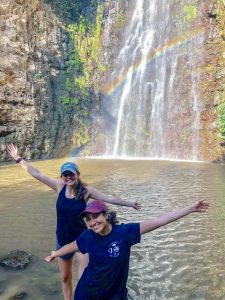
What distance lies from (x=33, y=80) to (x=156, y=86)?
36.7 feet

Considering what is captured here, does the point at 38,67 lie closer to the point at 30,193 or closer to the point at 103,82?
the point at 103,82

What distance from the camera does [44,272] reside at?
245 inches

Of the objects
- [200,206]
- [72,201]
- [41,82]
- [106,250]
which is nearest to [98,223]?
[106,250]

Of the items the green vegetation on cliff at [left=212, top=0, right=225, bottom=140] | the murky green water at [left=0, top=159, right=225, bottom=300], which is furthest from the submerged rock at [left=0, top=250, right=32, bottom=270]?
the green vegetation on cliff at [left=212, top=0, right=225, bottom=140]

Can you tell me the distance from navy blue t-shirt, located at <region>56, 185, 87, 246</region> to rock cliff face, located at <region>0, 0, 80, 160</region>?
948 inches

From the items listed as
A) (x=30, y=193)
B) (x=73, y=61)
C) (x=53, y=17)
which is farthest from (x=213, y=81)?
(x=30, y=193)

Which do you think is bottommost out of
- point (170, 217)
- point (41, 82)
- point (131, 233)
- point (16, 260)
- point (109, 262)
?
point (16, 260)

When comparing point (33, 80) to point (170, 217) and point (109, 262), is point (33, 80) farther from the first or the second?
point (109, 262)

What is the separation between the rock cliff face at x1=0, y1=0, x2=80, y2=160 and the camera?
92.1ft

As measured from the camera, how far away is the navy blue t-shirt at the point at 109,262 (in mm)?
3113

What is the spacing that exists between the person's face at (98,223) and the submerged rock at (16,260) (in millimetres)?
3776

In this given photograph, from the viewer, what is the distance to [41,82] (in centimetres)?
3061

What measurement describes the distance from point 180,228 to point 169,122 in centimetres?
2359

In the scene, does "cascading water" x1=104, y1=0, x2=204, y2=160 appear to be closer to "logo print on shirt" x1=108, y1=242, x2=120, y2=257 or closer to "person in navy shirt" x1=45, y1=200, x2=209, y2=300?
"person in navy shirt" x1=45, y1=200, x2=209, y2=300
